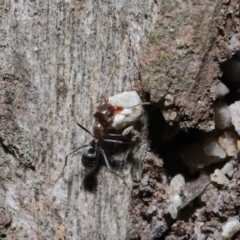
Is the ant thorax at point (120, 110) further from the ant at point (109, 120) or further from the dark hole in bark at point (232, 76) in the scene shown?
the dark hole in bark at point (232, 76)

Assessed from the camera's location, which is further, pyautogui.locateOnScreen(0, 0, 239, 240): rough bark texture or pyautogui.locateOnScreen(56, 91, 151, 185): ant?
pyautogui.locateOnScreen(56, 91, 151, 185): ant

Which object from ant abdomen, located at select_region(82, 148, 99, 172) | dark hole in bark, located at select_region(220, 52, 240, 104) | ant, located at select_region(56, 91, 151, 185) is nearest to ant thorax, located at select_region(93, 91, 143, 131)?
ant, located at select_region(56, 91, 151, 185)

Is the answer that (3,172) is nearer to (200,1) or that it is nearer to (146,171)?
(146,171)

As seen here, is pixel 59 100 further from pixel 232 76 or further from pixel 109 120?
pixel 232 76

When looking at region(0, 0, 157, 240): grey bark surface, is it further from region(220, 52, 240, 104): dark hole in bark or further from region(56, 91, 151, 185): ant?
region(220, 52, 240, 104): dark hole in bark

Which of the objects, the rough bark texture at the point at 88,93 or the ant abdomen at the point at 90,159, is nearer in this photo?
the rough bark texture at the point at 88,93

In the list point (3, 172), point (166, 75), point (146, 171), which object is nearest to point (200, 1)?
point (166, 75)

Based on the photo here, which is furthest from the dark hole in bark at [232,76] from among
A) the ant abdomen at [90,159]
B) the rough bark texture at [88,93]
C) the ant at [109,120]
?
the ant abdomen at [90,159]
